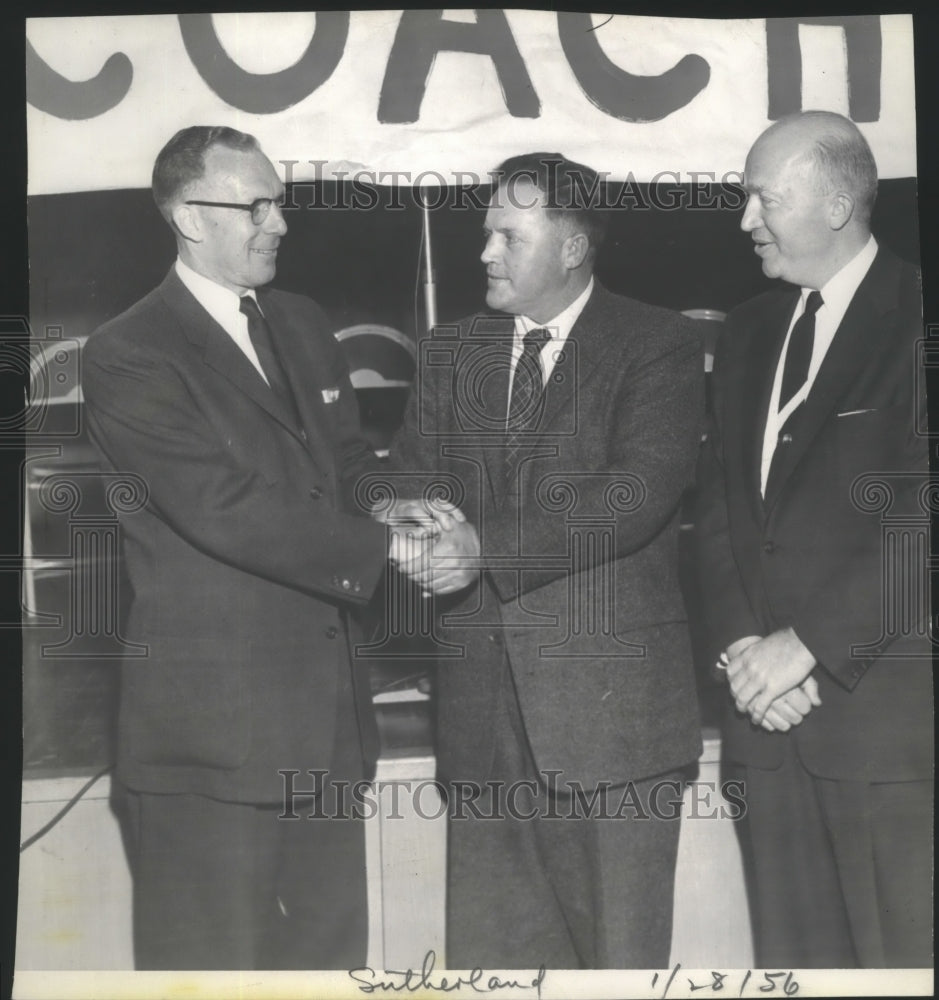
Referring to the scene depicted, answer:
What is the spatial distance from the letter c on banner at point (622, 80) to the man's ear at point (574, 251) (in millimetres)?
283

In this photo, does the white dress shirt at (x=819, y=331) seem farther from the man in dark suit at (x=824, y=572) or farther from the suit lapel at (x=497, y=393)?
the suit lapel at (x=497, y=393)

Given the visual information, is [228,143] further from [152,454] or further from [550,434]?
[550,434]

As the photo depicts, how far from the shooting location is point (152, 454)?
195cm

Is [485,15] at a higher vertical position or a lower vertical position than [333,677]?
higher

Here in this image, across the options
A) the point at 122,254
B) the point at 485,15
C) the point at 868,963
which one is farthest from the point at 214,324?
the point at 868,963

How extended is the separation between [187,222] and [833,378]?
1.26 m

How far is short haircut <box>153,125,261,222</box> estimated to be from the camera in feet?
6.58

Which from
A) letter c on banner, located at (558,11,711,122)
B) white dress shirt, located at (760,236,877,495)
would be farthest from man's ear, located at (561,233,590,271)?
white dress shirt, located at (760,236,877,495)

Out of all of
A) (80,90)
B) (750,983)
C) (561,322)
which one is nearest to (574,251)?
(561,322)

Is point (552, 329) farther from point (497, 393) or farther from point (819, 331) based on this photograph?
point (819, 331)

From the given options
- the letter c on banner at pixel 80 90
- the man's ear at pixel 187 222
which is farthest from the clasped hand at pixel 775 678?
the letter c on banner at pixel 80 90

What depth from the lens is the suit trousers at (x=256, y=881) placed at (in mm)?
1953

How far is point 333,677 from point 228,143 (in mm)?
1048

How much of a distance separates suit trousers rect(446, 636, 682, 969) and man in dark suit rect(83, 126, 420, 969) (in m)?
0.22
